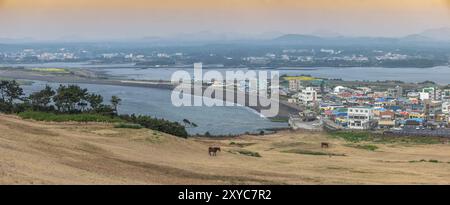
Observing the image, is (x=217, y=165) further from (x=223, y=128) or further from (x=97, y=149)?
→ (x=223, y=128)

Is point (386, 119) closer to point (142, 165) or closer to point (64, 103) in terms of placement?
point (64, 103)

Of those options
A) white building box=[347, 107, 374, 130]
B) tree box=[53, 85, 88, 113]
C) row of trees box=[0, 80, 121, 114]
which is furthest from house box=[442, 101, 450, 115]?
tree box=[53, 85, 88, 113]

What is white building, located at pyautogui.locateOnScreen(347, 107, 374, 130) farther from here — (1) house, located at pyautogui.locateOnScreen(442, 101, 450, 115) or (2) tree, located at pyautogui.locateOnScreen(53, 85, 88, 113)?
(2) tree, located at pyautogui.locateOnScreen(53, 85, 88, 113)

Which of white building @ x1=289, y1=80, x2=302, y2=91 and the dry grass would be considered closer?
the dry grass

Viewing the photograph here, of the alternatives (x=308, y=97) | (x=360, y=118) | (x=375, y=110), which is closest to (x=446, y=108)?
(x=375, y=110)

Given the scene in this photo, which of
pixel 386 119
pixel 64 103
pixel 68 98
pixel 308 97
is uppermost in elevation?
pixel 68 98
